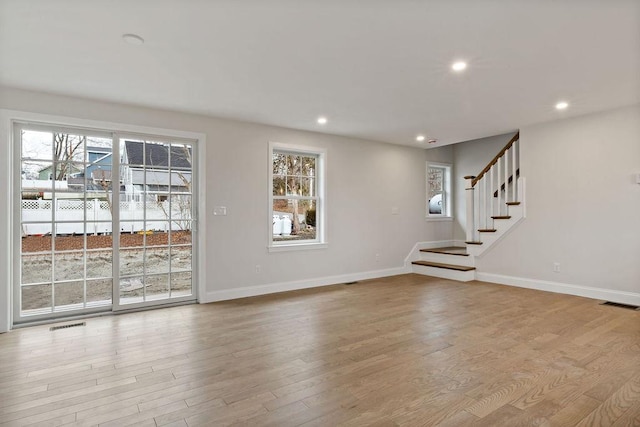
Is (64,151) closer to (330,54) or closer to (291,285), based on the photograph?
(330,54)

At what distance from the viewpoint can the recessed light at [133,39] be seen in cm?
265

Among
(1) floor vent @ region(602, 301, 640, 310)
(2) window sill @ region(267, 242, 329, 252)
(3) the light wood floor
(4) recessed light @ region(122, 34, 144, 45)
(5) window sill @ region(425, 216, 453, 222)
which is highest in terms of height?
(4) recessed light @ region(122, 34, 144, 45)

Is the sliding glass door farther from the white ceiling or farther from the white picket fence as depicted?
the white ceiling

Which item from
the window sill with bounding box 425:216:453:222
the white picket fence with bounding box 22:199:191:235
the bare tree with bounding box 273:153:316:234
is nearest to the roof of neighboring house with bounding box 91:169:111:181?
the white picket fence with bounding box 22:199:191:235

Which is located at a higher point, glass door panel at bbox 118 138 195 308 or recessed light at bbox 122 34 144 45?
recessed light at bbox 122 34 144 45

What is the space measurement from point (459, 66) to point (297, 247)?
11.3 ft

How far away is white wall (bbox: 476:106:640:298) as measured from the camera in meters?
4.51

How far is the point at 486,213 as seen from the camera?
619 cm

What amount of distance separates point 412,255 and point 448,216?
1.47m

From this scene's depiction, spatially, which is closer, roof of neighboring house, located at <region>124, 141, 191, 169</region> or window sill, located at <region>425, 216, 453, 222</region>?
roof of neighboring house, located at <region>124, 141, 191, 169</region>

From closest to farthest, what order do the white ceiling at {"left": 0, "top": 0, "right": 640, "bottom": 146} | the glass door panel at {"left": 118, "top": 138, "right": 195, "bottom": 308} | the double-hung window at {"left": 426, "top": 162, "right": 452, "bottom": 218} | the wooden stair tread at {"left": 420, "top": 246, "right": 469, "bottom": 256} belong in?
the white ceiling at {"left": 0, "top": 0, "right": 640, "bottom": 146}, the glass door panel at {"left": 118, "top": 138, "right": 195, "bottom": 308}, the wooden stair tread at {"left": 420, "top": 246, "right": 469, "bottom": 256}, the double-hung window at {"left": 426, "top": 162, "right": 452, "bottom": 218}

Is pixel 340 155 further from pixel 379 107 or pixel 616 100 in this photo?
pixel 616 100

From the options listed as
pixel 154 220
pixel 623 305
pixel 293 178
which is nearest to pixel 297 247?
pixel 293 178

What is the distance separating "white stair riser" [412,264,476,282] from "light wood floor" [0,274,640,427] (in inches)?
63.1
